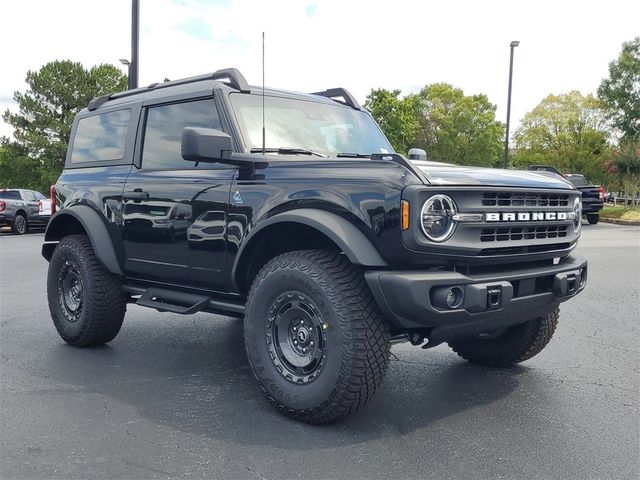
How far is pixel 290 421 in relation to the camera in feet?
11.9

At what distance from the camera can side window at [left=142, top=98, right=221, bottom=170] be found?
14.6 feet

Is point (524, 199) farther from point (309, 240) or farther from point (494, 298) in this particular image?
point (309, 240)

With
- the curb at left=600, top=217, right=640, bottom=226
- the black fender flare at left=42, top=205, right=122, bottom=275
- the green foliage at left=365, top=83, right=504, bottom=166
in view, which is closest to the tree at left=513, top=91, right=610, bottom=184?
the green foliage at left=365, top=83, right=504, bottom=166

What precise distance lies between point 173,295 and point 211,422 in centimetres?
127

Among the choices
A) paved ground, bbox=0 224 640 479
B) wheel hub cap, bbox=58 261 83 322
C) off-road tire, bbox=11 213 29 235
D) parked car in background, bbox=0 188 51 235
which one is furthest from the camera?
off-road tire, bbox=11 213 29 235

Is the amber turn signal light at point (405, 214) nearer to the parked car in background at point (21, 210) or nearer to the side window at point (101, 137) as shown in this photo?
the side window at point (101, 137)

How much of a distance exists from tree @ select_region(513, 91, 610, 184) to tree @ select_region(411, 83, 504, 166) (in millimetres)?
8571

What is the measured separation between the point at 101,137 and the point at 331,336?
3179mm

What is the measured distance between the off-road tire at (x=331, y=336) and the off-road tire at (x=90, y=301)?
6.24 feet

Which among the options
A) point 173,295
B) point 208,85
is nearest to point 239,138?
point 208,85

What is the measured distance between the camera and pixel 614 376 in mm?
4578

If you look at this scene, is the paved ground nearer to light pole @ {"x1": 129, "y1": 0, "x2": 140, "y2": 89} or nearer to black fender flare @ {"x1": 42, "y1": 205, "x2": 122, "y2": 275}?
black fender flare @ {"x1": 42, "y1": 205, "x2": 122, "y2": 275}

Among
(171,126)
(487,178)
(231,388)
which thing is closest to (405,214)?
(487,178)

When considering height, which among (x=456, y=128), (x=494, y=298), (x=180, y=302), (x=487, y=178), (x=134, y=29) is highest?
(x=456, y=128)
